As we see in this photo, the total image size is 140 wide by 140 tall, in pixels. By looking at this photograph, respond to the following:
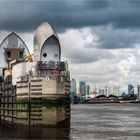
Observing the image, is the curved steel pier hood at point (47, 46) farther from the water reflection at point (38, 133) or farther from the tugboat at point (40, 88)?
the water reflection at point (38, 133)

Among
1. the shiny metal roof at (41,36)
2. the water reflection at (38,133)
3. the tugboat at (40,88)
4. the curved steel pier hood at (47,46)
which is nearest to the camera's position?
the water reflection at (38,133)

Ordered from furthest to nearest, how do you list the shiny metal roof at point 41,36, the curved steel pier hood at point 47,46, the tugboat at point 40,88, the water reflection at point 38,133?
the shiny metal roof at point 41,36 < the curved steel pier hood at point 47,46 < the tugboat at point 40,88 < the water reflection at point 38,133

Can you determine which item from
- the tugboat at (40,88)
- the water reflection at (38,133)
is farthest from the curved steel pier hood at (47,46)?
the water reflection at (38,133)

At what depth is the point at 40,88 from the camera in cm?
7394

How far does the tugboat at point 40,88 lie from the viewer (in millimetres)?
73188


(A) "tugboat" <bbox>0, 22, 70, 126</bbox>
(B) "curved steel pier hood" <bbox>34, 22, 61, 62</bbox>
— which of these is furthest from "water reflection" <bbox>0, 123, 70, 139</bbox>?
(B) "curved steel pier hood" <bbox>34, 22, 61, 62</bbox>

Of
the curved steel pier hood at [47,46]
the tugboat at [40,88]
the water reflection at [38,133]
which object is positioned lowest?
the water reflection at [38,133]

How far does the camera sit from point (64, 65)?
82.3 m

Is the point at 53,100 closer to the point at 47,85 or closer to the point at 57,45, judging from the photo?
the point at 47,85

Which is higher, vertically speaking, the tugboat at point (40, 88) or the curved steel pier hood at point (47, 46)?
the curved steel pier hood at point (47, 46)

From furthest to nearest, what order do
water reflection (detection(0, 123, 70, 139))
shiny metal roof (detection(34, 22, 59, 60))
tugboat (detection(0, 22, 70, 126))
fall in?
1. shiny metal roof (detection(34, 22, 59, 60))
2. tugboat (detection(0, 22, 70, 126))
3. water reflection (detection(0, 123, 70, 139))

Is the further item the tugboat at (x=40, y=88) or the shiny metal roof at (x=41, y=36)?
the shiny metal roof at (x=41, y=36)

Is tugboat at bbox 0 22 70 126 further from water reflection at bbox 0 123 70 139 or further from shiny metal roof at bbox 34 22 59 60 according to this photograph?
water reflection at bbox 0 123 70 139

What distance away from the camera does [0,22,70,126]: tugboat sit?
73.2m
